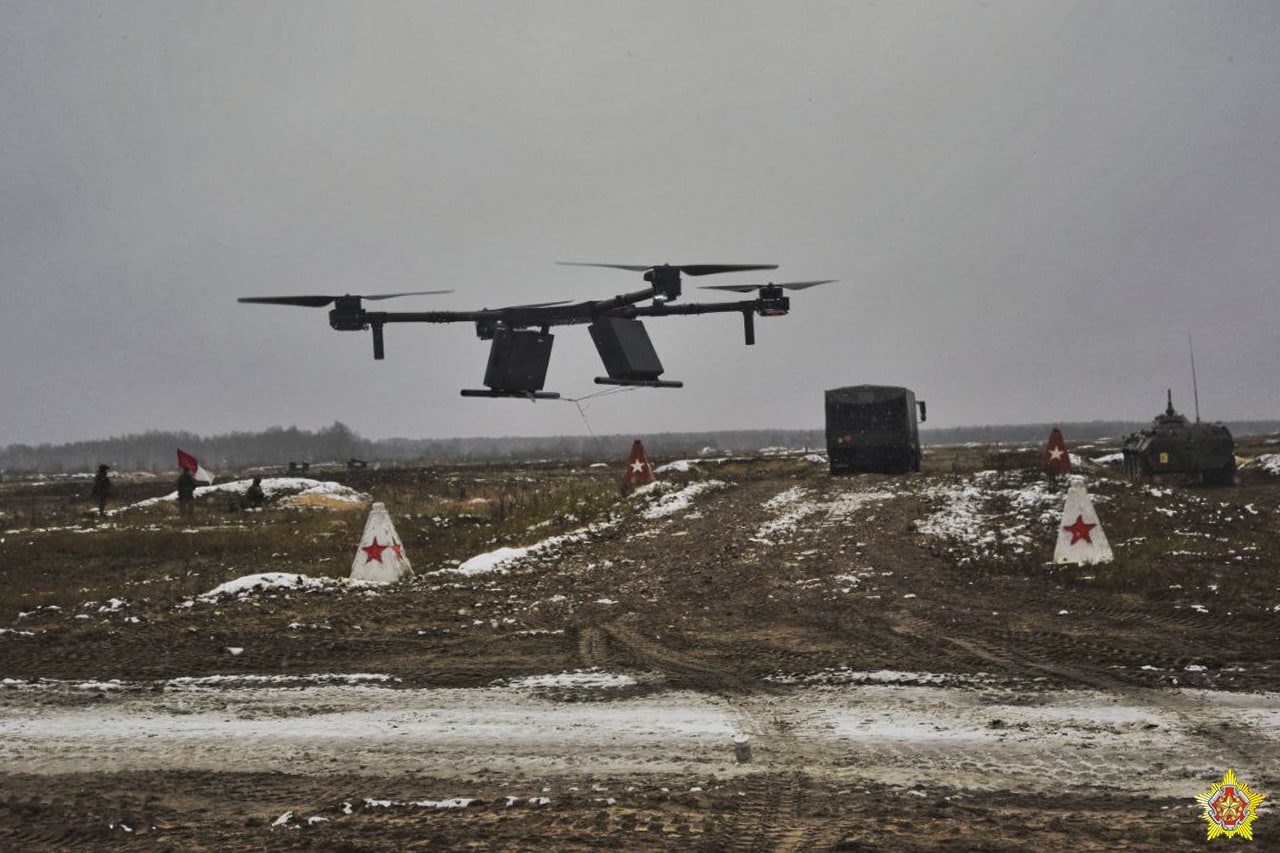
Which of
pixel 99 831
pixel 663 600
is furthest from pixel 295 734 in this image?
pixel 663 600

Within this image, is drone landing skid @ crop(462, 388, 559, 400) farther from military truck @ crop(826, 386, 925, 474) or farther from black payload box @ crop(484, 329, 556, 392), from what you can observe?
military truck @ crop(826, 386, 925, 474)

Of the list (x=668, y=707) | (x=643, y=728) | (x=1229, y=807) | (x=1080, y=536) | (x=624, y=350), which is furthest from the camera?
(x=1080, y=536)

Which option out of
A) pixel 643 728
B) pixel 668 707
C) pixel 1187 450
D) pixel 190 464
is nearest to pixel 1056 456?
pixel 1187 450

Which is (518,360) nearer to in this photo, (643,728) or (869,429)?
(643,728)

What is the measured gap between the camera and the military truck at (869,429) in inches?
1230

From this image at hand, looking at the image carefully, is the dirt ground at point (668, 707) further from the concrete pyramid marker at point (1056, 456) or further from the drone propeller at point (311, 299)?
the concrete pyramid marker at point (1056, 456)

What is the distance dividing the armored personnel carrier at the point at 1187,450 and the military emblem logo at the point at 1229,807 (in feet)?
91.5

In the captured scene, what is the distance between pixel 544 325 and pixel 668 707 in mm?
4895

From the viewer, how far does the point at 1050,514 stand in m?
17.2

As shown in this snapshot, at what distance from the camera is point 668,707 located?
6742 millimetres

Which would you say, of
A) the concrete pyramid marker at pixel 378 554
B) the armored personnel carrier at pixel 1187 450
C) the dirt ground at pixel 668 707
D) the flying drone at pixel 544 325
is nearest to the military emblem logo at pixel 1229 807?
the dirt ground at pixel 668 707

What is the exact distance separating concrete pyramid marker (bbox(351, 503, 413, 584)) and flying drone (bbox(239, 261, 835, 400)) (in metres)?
4.17

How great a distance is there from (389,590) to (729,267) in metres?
6.84

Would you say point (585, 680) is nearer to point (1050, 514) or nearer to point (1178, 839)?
point (1178, 839)
